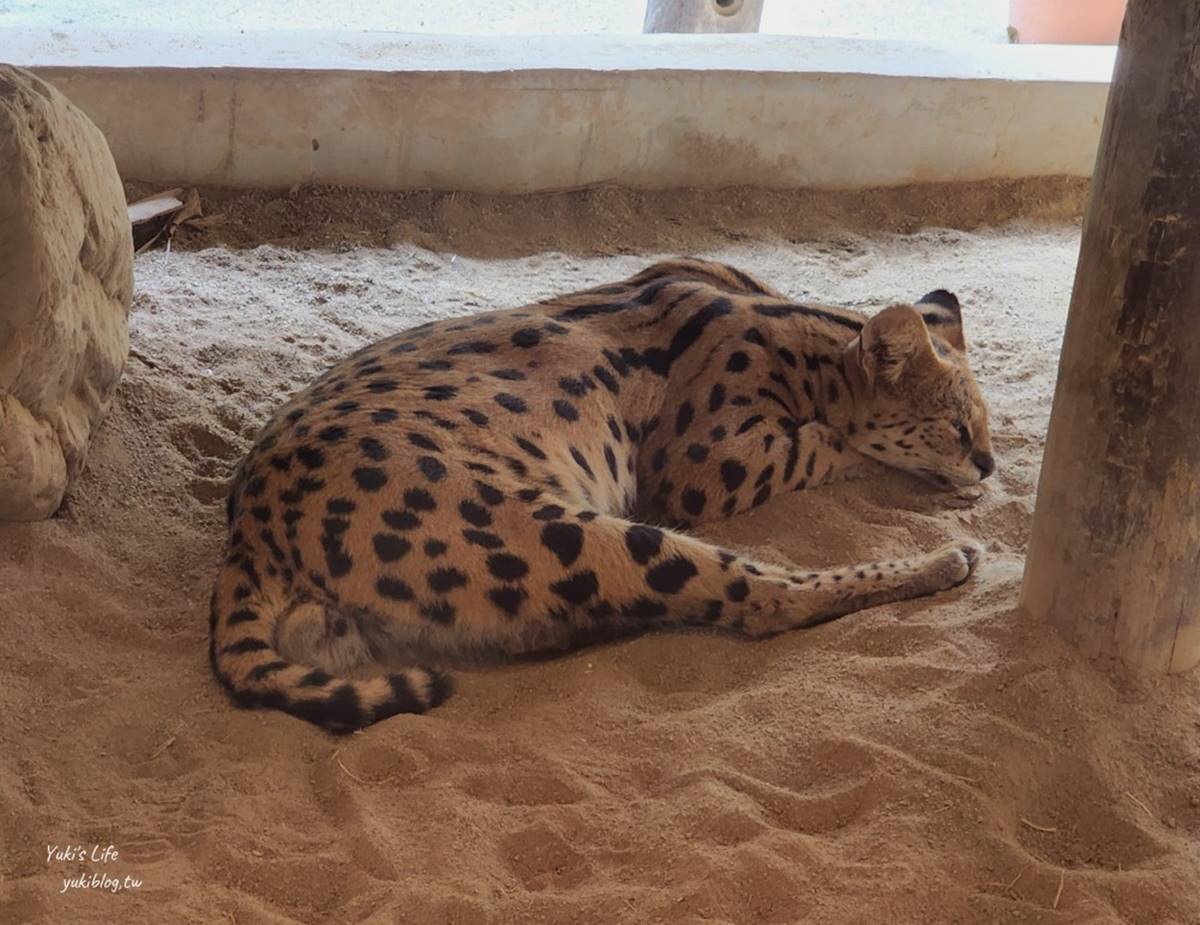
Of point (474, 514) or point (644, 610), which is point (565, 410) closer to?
point (474, 514)

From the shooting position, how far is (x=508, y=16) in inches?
692

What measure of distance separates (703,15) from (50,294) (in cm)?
1009

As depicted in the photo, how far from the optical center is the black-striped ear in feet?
20.0

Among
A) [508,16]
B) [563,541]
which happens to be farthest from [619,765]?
[508,16]

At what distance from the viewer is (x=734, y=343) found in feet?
18.9

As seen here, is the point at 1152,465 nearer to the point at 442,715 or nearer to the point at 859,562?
the point at 859,562

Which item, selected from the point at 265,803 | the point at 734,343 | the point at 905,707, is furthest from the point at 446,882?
the point at 734,343

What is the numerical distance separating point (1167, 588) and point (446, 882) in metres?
2.15

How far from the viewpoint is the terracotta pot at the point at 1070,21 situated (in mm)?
14320

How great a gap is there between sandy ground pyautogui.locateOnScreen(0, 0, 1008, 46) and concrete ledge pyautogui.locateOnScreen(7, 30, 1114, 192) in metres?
7.30

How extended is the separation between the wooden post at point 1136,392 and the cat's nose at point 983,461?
Answer: 4.69ft

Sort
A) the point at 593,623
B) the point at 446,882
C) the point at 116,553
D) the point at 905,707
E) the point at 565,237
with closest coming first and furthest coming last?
the point at 446,882
the point at 905,707
the point at 593,623
the point at 116,553
the point at 565,237

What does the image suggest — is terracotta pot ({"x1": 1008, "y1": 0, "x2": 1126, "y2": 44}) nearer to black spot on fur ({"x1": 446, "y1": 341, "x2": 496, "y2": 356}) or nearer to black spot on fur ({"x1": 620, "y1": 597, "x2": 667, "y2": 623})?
black spot on fur ({"x1": 446, "y1": 341, "x2": 496, "y2": 356})

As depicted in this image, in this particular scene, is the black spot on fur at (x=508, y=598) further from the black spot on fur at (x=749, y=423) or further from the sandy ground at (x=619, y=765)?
the black spot on fur at (x=749, y=423)
